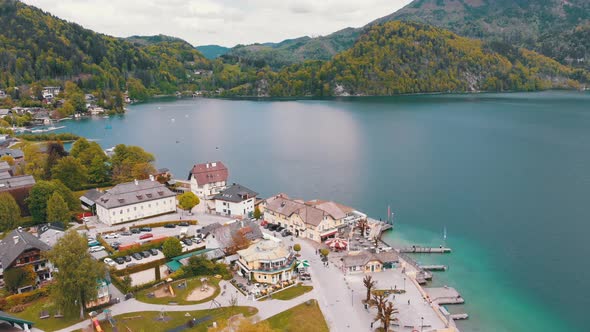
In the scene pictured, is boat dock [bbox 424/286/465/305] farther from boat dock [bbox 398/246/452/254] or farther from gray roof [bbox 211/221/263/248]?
gray roof [bbox 211/221/263/248]

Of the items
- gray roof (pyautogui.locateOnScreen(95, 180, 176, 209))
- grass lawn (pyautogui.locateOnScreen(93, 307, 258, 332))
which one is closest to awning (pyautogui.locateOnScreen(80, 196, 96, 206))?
gray roof (pyautogui.locateOnScreen(95, 180, 176, 209))

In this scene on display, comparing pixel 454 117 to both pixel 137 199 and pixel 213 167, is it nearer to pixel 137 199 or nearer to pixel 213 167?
pixel 213 167

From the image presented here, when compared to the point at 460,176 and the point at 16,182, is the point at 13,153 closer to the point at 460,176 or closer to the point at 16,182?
the point at 16,182

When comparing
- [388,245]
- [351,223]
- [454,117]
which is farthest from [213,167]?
[454,117]

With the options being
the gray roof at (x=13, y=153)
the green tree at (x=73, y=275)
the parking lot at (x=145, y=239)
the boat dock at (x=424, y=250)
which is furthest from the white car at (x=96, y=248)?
the gray roof at (x=13, y=153)

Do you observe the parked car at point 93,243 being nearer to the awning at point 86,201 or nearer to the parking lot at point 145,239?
the parking lot at point 145,239
